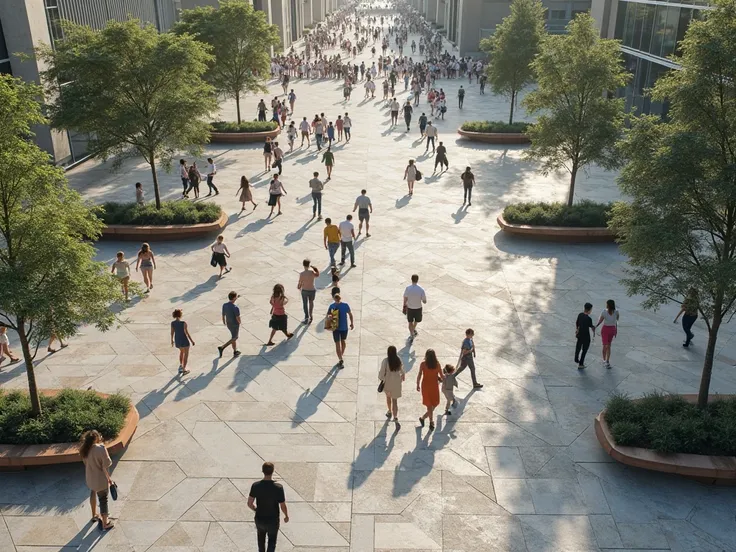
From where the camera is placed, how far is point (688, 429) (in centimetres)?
852

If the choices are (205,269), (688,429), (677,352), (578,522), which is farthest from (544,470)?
(205,269)

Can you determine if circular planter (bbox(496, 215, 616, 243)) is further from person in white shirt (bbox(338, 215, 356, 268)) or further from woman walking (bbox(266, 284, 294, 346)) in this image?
woman walking (bbox(266, 284, 294, 346))

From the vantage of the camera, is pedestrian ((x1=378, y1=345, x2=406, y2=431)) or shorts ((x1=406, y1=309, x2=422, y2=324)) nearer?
pedestrian ((x1=378, y1=345, x2=406, y2=431))

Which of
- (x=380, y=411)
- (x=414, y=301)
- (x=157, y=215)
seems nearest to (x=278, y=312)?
(x=414, y=301)

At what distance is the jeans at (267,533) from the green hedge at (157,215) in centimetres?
1168

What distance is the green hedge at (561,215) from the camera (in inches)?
672

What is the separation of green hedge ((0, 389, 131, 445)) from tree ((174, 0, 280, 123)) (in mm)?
20211

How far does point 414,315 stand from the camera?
38.2 feet

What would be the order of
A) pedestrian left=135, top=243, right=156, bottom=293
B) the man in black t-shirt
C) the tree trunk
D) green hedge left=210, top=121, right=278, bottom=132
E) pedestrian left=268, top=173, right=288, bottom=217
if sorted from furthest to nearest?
green hedge left=210, top=121, right=278, bottom=132, pedestrian left=268, top=173, right=288, bottom=217, pedestrian left=135, top=243, right=156, bottom=293, the tree trunk, the man in black t-shirt

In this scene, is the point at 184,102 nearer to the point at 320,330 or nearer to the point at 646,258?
the point at 320,330

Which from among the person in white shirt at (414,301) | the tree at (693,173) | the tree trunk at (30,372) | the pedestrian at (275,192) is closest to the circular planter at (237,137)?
the pedestrian at (275,192)

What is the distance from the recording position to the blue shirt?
10.6m

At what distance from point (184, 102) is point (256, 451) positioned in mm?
11166

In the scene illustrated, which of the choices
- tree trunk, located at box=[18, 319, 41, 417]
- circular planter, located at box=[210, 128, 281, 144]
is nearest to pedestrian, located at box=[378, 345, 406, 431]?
tree trunk, located at box=[18, 319, 41, 417]
